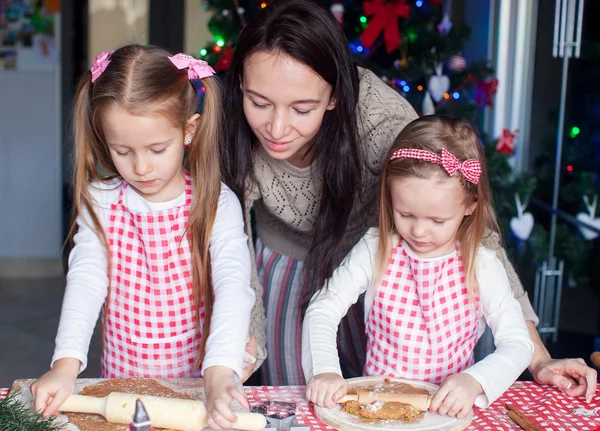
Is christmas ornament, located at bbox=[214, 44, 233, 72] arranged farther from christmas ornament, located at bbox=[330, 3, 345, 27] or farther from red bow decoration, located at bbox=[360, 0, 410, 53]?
red bow decoration, located at bbox=[360, 0, 410, 53]

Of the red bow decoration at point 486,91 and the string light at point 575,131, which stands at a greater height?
the red bow decoration at point 486,91

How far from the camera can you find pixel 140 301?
5.12 feet

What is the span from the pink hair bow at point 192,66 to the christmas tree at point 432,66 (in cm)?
157

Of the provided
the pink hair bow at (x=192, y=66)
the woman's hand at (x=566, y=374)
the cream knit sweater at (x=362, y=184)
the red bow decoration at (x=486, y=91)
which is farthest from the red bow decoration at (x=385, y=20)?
the woman's hand at (x=566, y=374)

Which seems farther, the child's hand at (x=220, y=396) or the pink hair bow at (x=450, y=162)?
the pink hair bow at (x=450, y=162)

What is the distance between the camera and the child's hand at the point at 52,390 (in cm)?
125

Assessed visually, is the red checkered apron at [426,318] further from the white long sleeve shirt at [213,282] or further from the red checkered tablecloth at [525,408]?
the white long sleeve shirt at [213,282]

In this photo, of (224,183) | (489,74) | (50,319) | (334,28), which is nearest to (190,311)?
(224,183)

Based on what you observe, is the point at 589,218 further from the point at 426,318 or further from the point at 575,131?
the point at 426,318

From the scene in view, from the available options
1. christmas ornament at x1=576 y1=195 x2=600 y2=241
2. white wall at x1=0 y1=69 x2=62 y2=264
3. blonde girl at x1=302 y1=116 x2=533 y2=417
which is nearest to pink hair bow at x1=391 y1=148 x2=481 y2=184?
blonde girl at x1=302 y1=116 x2=533 y2=417

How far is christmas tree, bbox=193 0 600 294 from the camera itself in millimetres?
3102

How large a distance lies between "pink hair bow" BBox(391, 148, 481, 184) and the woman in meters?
0.20

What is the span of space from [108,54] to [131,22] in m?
3.44

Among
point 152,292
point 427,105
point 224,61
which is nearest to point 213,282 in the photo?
point 152,292
